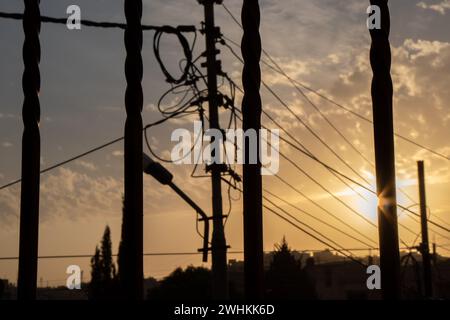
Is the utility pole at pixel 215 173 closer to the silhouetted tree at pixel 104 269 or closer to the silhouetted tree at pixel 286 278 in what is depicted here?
the silhouetted tree at pixel 286 278

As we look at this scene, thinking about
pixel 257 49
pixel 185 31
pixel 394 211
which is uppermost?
pixel 185 31

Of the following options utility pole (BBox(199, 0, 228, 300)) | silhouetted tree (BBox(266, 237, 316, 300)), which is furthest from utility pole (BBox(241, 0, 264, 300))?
silhouetted tree (BBox(266, 237, 316, 300))

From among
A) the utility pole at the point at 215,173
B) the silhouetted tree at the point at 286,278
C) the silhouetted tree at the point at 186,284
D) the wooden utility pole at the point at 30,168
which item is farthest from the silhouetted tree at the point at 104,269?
the wooden utility pole at the point at 30,168

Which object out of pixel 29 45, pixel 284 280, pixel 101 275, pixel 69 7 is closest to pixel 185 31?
pixel 69 7

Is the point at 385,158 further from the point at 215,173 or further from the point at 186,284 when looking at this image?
the point at 186,284

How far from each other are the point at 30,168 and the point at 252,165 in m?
0.90

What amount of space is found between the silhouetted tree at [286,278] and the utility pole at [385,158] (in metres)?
50.4

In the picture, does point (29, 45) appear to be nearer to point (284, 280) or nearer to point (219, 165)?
point (219, 165)

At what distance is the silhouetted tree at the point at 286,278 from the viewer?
5453 cm

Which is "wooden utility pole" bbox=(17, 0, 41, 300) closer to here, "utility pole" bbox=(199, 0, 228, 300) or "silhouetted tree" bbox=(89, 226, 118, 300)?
"utility pole" bbox=(199, 0, 228, 300)

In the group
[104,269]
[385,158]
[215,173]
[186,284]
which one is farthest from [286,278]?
[385,158]
